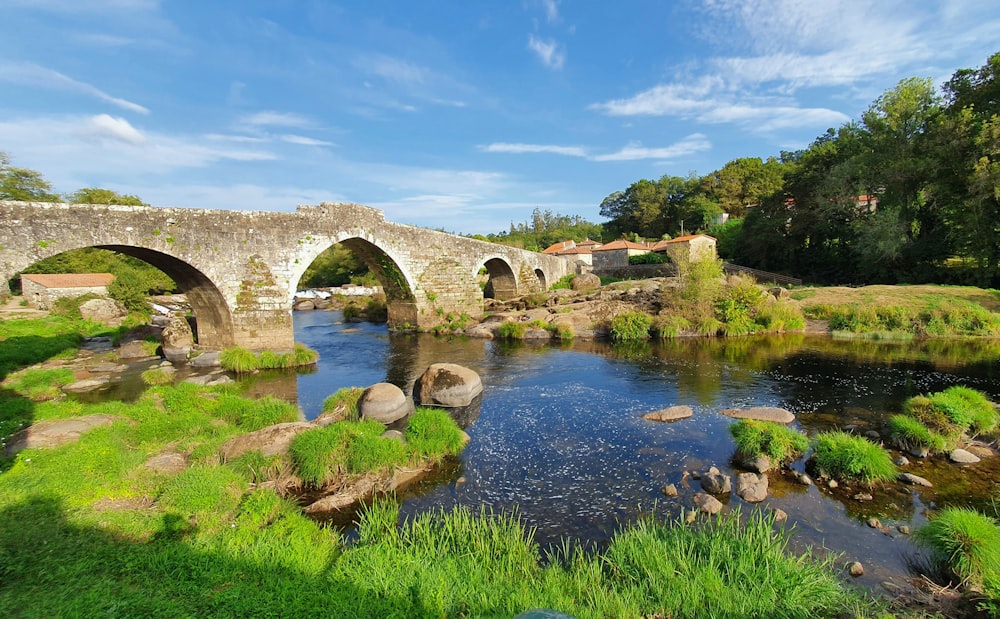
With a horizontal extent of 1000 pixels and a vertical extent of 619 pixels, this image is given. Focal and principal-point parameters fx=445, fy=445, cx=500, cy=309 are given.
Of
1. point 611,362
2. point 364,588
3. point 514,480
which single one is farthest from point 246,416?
point 611,362

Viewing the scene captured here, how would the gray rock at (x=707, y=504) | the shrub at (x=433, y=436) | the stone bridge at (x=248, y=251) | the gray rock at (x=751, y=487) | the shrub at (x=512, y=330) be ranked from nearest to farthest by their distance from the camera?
the gray rock at (x=707, y=504) < the gray rock at (x=751, y=487) < the shrub at (x=433, y=436) < the stone bridge at (x=248, y=251) < the shrub at (x=512, y=330)

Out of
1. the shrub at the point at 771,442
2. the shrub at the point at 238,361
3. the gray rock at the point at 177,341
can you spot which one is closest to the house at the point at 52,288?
the gray rock at the point at 177,341

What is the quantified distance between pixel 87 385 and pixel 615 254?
47.0 m

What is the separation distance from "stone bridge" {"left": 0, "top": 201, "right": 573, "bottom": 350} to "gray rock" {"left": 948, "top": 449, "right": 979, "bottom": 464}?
65.2ft

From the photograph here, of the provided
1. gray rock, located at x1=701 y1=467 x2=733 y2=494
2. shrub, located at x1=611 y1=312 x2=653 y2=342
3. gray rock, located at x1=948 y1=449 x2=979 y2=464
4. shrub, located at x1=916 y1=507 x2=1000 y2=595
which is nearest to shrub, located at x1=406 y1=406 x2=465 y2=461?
gray rock, located at x1=701 y1=467 x2=733 y2=494

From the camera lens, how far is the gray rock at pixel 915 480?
24.3 feet

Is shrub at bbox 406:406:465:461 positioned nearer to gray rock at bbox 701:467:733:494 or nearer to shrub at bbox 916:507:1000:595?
gray rock at bbox 701:467:733:494

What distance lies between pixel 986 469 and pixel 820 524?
166 inches

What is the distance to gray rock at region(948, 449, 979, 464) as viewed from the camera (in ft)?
26.7

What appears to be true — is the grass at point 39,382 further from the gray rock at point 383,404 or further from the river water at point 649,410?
the gray rock at point 383,404

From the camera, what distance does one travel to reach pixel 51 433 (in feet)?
26.6

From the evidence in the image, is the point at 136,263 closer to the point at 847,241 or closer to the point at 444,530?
the point at 444,530

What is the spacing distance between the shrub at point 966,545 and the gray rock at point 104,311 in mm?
32554

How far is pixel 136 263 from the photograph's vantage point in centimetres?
4009
